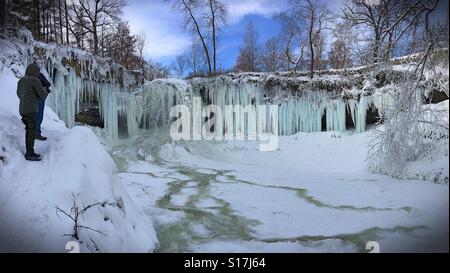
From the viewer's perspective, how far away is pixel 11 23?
12516mm

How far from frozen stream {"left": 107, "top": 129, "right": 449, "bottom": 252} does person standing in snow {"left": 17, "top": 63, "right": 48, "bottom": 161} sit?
2130mm

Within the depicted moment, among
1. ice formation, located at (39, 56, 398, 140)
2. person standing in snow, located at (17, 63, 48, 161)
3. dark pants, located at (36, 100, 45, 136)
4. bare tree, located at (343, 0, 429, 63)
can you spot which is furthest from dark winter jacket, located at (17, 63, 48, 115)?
ice formation, located at (39, 56, 398, 140)

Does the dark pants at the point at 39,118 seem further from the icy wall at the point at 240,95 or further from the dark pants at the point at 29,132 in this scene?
the icy wall at the point at 240,95

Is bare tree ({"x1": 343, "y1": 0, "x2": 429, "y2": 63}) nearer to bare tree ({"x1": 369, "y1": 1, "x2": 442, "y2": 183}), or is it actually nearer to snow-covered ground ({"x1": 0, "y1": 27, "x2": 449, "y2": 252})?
bare tree ({"x1": 369, "y1": 1, "x2": 442, "y2": 183})

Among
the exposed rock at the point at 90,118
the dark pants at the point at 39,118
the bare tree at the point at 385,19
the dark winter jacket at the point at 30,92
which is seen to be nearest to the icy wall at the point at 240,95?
the exposed rock at the point at 90,118

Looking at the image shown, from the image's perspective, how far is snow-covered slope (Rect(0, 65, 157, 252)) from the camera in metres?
4.25

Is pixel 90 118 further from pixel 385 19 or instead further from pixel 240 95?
pixel 385 19

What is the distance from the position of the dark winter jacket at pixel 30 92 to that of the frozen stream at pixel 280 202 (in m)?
2.48

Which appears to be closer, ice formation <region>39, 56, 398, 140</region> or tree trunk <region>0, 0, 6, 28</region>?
tree trunk <region>0, 0, 6, 28</region>

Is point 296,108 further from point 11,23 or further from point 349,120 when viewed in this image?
point 11,23

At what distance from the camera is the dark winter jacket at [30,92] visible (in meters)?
6.00

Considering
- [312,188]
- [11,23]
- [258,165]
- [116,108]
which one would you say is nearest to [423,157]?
[312,188]

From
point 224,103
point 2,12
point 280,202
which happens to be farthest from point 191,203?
point 224,103

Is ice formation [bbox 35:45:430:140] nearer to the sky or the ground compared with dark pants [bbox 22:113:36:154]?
nearer to the sky
